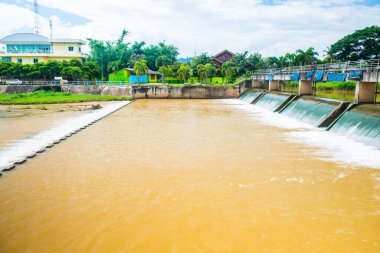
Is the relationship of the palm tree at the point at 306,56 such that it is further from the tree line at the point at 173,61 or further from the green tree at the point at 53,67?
the green tree at the point at 53,67

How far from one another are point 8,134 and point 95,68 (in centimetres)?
3413

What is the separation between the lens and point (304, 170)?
10.8 m

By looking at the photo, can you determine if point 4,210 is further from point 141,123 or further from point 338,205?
point 141,123

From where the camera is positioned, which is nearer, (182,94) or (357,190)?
(357,190)

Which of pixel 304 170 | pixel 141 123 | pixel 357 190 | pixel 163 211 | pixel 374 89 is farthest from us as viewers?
pixel 141 123

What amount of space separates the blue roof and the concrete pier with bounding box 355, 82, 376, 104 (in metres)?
54.3

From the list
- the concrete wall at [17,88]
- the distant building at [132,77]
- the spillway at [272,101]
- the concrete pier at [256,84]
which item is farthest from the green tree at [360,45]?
the concrete wall at [17,88]

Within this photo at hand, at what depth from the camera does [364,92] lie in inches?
786

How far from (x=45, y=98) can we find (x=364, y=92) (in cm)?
3443

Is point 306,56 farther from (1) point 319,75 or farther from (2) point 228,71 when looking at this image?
(1) point 319,75

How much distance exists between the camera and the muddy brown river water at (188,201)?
6.51 m

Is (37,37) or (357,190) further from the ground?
(37,37)

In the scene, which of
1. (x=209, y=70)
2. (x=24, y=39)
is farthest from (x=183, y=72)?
(x=24, y=39)

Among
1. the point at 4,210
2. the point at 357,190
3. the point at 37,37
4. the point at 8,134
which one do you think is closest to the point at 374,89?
the point at 357,190
